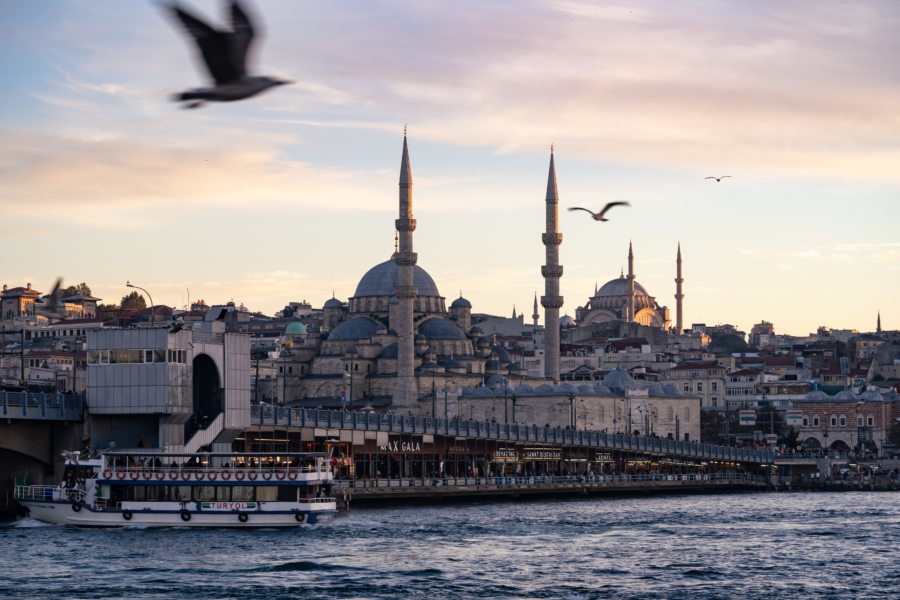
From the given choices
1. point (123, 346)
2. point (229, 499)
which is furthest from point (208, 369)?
point (229, 499)

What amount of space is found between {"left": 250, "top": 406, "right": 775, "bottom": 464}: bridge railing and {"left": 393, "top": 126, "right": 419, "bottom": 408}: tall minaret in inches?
545

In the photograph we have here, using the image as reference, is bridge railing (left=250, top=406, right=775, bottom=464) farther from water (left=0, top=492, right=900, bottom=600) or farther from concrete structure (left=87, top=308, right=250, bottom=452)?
water (left=0, top=492, right=900, bottom=600)

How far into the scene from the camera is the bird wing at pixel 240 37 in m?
10.9

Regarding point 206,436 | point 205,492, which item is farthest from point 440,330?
point 205,492

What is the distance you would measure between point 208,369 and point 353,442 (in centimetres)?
1458

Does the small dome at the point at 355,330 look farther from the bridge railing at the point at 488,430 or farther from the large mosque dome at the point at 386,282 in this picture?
the bridge railing at the point at 488,430

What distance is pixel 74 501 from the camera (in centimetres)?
4384

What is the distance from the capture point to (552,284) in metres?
97.9

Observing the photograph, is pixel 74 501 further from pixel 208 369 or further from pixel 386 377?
pixel 386 377

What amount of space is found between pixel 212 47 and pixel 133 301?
158 metres

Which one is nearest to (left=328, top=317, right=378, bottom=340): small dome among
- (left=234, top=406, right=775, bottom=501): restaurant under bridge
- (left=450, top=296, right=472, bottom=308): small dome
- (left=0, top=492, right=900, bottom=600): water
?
(left=450, top=296, right=472, bottom=308): small dome

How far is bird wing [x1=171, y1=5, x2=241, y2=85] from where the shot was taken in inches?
435

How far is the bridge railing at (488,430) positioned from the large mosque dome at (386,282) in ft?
104

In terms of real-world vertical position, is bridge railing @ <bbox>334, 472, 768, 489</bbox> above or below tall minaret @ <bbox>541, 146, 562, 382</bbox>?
below
